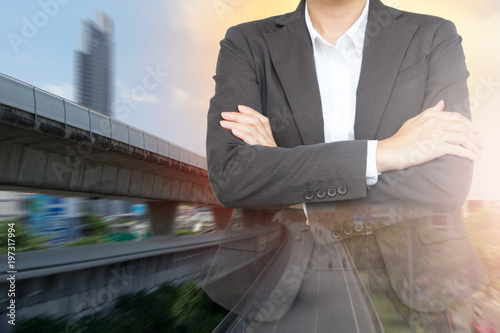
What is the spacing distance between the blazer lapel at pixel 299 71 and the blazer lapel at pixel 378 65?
0.45 feet

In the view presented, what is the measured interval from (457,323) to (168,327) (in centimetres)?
115

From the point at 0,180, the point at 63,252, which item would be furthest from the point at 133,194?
the point at 63,252

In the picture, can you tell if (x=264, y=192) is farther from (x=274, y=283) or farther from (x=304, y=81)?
(x=304, y=81)

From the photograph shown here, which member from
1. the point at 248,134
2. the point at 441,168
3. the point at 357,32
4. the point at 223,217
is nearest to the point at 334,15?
the point at 357,32

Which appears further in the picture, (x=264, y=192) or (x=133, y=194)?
(x=133, y=194)

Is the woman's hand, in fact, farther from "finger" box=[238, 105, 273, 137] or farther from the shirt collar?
the shirt collar

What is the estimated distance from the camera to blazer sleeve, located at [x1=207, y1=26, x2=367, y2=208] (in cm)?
121

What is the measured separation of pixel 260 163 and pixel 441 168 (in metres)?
0.56

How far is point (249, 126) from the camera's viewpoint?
1423 millimetres

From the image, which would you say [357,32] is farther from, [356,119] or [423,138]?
[423,138]

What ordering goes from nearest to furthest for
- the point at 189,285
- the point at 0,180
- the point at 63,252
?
the point at 189,285 < the point at 63,252 < the point at 0,180

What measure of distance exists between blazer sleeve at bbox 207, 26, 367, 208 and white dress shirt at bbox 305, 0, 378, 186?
0.15 meters

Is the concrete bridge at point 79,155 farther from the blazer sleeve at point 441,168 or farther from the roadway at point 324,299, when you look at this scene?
the roadway at point 324,299

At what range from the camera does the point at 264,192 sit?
4.26ft
